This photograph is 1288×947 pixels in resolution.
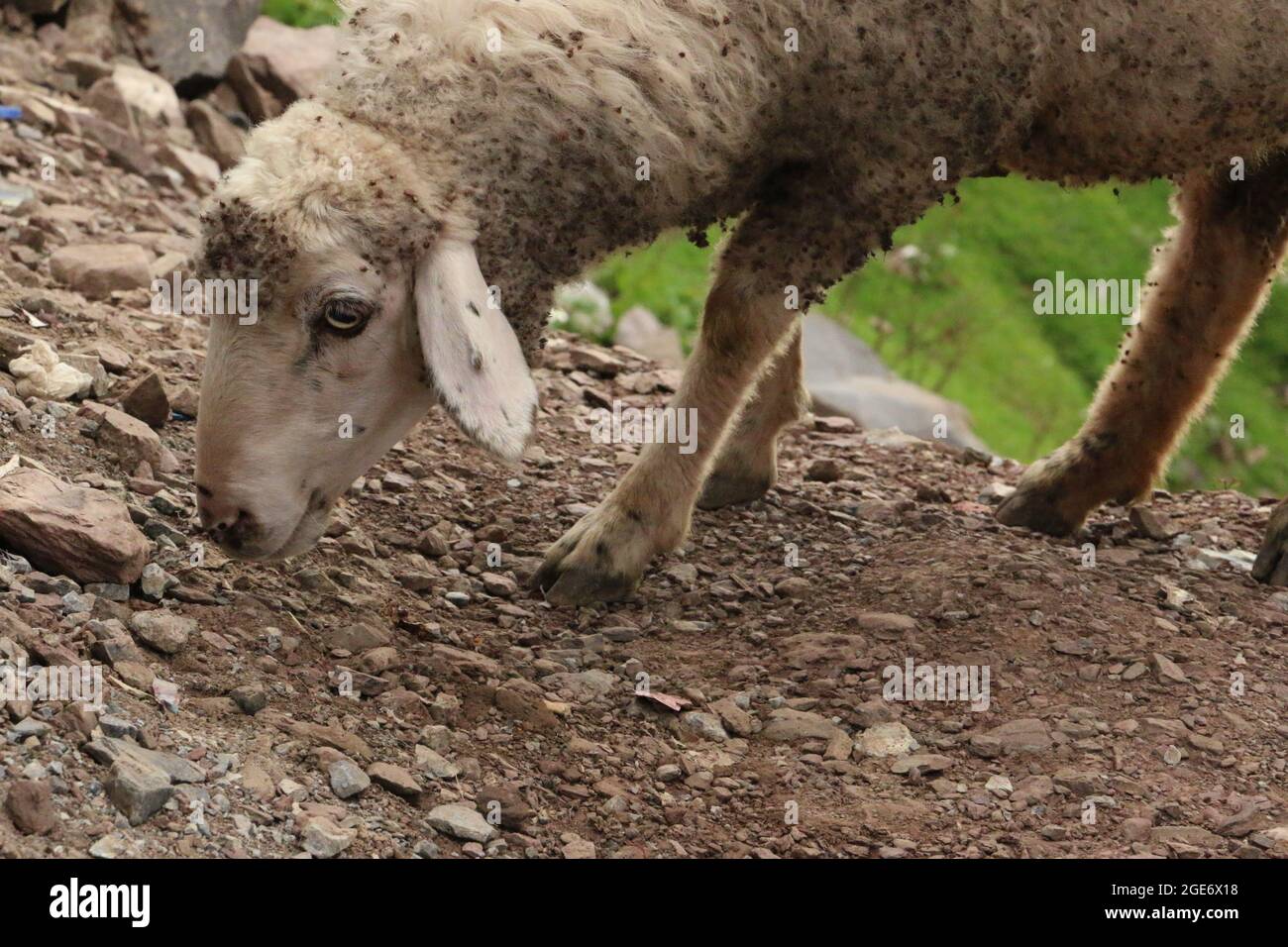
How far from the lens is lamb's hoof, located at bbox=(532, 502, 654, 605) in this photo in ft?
17.0

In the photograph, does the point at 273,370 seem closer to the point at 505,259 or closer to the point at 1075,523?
the point at 505,259

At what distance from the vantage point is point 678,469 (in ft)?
17.3

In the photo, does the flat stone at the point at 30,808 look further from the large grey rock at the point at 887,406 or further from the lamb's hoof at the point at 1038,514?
the large grey rock at the point at 887,406

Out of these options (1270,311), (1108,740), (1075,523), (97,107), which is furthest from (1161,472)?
(1270,311)

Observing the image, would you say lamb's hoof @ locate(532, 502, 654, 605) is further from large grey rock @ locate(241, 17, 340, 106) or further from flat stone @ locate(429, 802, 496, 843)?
large grey rock @ locate(241, 17, 340, 106)

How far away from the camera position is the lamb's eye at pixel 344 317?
13.2 feet

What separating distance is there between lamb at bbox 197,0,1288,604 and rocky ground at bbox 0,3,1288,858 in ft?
1.11

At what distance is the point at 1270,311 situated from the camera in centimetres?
1450

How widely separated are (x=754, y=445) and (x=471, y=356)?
2.34 metres

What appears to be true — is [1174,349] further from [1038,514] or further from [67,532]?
[67,532]

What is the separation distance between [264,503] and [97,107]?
13.9ft

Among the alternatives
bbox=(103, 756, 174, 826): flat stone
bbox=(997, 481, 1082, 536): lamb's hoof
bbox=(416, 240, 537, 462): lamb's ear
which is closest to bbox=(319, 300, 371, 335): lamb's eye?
bbox=(416, 240, 537, 462): lamb's ear

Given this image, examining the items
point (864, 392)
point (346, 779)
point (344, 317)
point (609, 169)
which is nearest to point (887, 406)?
point (864, 392)

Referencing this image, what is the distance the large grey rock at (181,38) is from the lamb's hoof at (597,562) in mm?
Result: 4349
